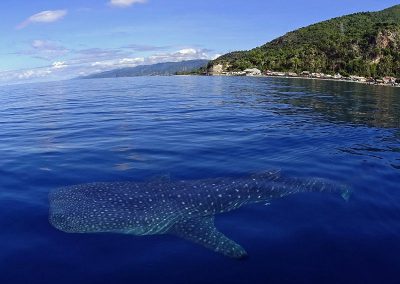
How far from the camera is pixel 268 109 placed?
120 ft

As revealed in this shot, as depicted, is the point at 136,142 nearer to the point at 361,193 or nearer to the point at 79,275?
the point at 361,193

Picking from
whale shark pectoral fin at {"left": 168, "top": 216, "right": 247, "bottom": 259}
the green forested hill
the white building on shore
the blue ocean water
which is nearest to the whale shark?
whale shark pectoral fin at {"left": 168, "top": 216, "right": 247, "bottom": 259}

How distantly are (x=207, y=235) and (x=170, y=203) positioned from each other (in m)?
1.87

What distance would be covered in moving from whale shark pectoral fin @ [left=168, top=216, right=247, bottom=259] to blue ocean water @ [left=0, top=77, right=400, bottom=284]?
0.69 ft

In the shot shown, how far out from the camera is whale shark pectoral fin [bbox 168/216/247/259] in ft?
32.4

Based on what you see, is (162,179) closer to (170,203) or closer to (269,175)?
(170,203)

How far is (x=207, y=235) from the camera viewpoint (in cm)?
1058

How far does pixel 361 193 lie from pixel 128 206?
7.61m

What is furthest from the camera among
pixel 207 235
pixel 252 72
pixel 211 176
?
pixel 252 72

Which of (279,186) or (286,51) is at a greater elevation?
(286,51)

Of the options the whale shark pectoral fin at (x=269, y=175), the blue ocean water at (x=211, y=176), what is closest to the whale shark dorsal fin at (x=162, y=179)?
the blue ocean water at (x=211, y=176)

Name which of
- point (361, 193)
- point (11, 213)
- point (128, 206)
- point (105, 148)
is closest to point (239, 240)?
point (128, 206)

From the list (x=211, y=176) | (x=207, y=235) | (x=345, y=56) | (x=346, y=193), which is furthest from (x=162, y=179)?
(x=345, y=56)

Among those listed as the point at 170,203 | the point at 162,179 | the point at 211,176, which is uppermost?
the point at 162,179
